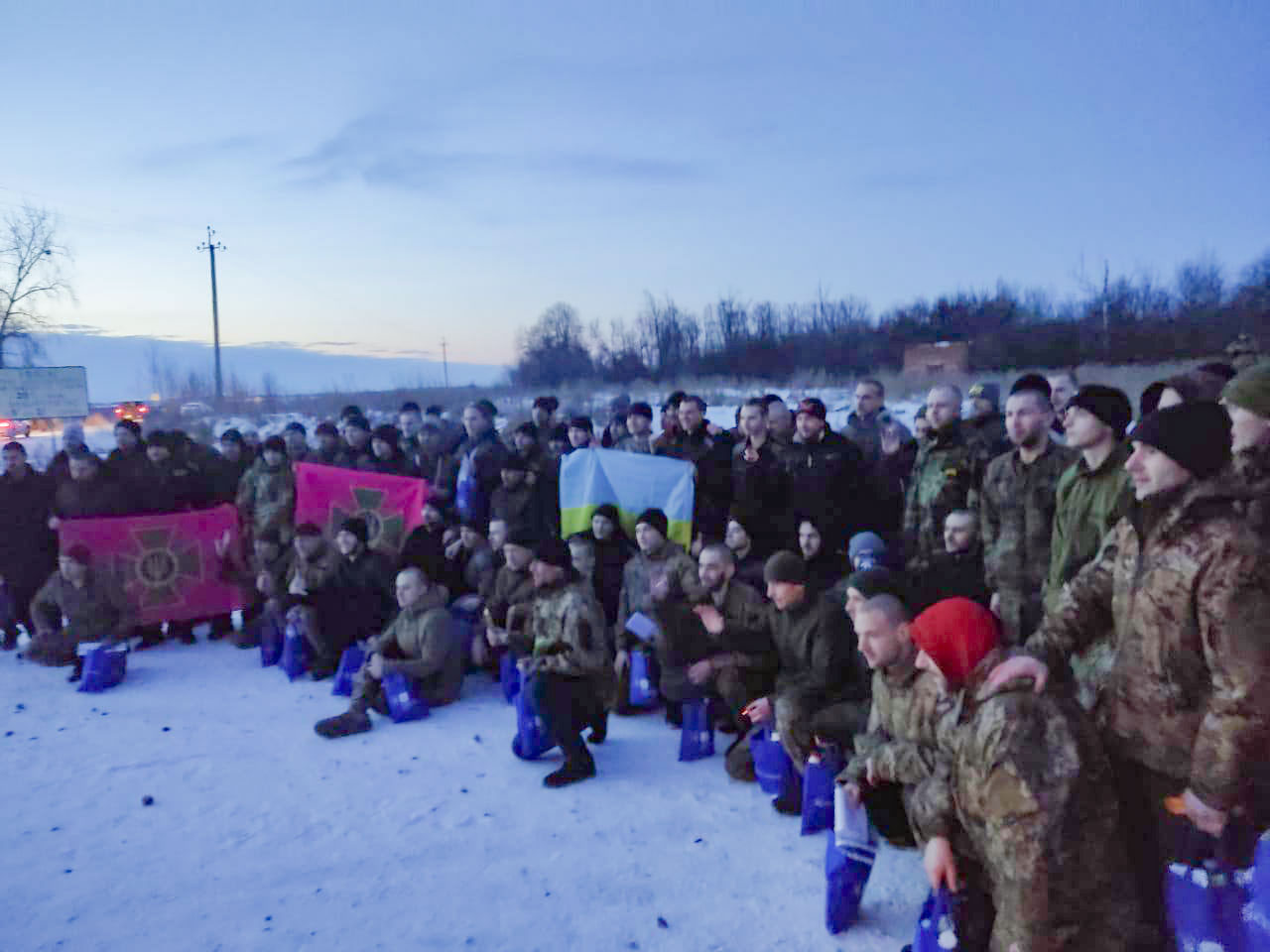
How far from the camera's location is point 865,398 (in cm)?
675

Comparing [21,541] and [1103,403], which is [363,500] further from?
[1103,403]

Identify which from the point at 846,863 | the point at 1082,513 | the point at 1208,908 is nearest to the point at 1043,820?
the point at 1208,908

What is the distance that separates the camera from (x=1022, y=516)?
442 centimetres

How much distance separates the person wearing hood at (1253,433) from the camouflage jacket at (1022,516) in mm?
1213

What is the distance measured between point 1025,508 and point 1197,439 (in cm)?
200

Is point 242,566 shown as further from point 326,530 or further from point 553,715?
point 553,715

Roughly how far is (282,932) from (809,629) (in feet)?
8.96

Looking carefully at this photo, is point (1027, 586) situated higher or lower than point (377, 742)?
higher

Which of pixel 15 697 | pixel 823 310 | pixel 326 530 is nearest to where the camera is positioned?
pixel 15 697

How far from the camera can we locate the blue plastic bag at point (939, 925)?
264 cm

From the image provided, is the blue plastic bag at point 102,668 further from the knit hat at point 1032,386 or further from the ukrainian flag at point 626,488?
the knit hat at point 1032,386

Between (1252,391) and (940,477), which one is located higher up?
(1252,391)

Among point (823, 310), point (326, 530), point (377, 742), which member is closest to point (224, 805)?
point (377, 742)

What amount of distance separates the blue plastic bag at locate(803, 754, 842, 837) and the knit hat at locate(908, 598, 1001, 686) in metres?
1.35
